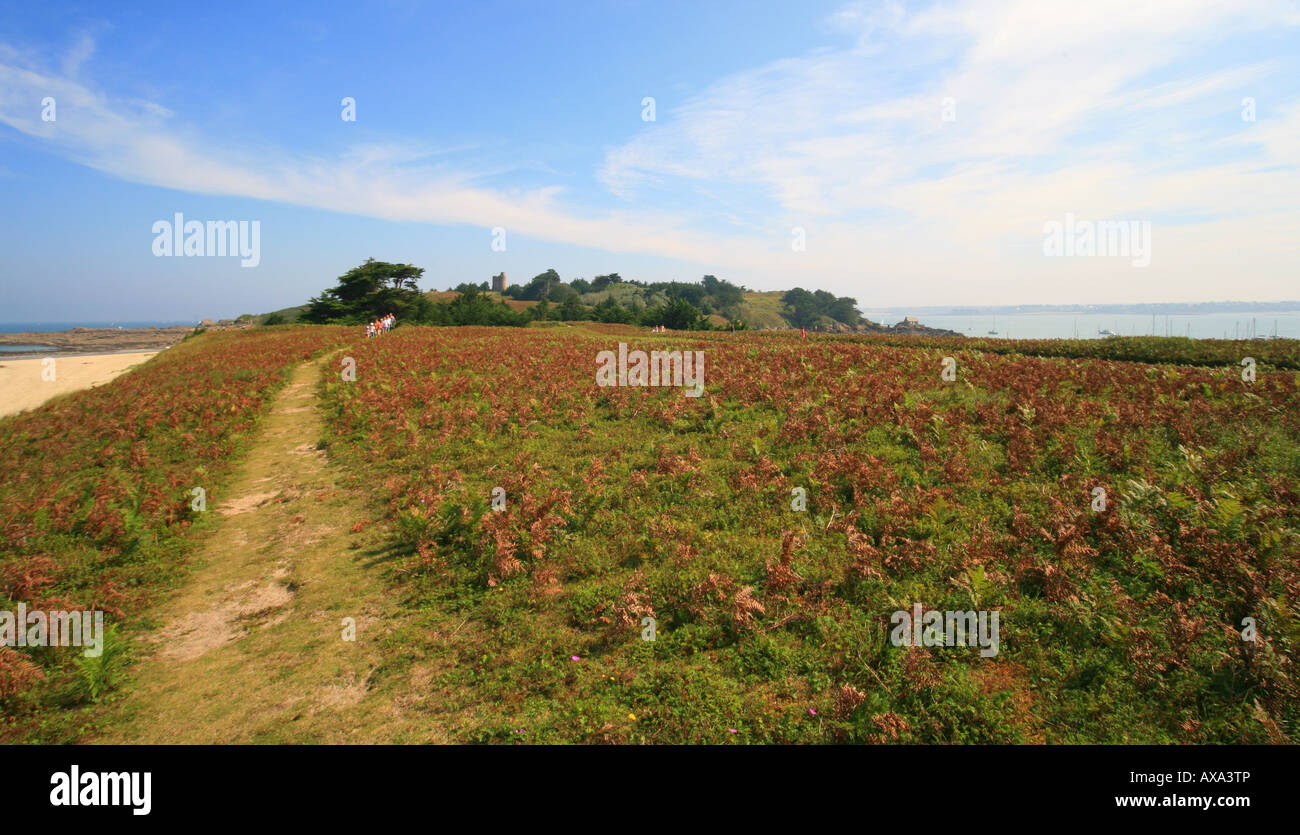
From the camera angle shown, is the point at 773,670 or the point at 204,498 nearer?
the point at 773,670

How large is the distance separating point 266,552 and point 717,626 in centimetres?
810

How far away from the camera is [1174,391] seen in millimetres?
13891

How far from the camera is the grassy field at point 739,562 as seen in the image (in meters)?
5.27

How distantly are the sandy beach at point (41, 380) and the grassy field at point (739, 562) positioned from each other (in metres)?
26.0

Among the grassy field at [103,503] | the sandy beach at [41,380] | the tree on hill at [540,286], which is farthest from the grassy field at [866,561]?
the tree on hill at [540,286]

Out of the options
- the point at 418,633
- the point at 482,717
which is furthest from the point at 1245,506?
the point at 418,633

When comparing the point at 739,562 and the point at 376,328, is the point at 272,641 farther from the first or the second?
the point at 376,328

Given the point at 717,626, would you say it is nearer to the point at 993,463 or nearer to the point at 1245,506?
the point at 993,463

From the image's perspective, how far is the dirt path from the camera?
5375mm

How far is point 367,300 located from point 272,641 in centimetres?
6515

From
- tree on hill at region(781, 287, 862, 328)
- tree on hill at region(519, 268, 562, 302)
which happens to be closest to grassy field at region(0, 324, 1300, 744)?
tree on hill at region(519, 268, 562, 302)
